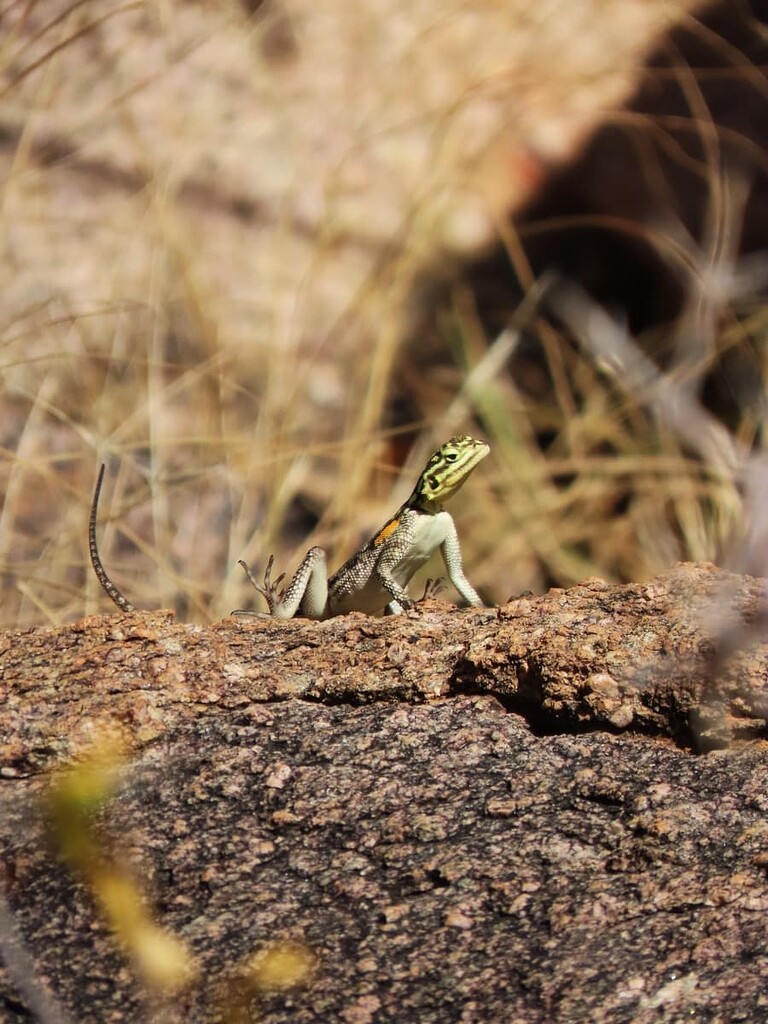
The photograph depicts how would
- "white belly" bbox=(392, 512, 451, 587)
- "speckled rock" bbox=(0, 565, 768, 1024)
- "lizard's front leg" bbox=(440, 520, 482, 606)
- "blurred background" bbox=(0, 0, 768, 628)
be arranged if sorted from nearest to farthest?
"speckled rock" bbox=(0, 565, 768, 1024) < "lizard's front leg" bbox=(440, 520, 482, 606) < "white belly" bbox=(392, 512, 451, 587) < "blurred background" bbox=(0, 0, 768, 628)

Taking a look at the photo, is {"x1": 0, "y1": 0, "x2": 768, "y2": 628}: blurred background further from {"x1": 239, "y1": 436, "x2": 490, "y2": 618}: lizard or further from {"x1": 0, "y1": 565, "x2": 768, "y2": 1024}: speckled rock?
{"x1": 0, "y1": 565, "x2": 768, "y2": 1024}: speckled rock

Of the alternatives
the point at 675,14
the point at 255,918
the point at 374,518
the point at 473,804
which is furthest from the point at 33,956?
the point at 675,14

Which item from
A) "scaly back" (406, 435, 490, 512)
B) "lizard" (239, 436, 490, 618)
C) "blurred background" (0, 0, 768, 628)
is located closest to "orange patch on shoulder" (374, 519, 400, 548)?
"lizard" (239, 436, 490, 618)

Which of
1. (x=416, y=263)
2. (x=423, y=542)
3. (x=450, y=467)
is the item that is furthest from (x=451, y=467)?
(x=416, y=263)

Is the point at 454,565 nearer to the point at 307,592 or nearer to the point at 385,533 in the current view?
the point at 385,533

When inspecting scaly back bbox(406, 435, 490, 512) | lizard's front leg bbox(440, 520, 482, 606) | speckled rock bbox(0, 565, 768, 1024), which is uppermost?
speckled rock bbox(0, 565, 768, 1024)

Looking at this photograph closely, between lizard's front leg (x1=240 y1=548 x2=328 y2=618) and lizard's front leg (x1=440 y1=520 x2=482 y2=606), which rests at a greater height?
lizard's front leg (x1=240 y1=548 x2=328 y2=618)

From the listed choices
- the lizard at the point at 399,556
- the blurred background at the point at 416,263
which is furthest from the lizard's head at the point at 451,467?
the blurred background at the point at 416,263
